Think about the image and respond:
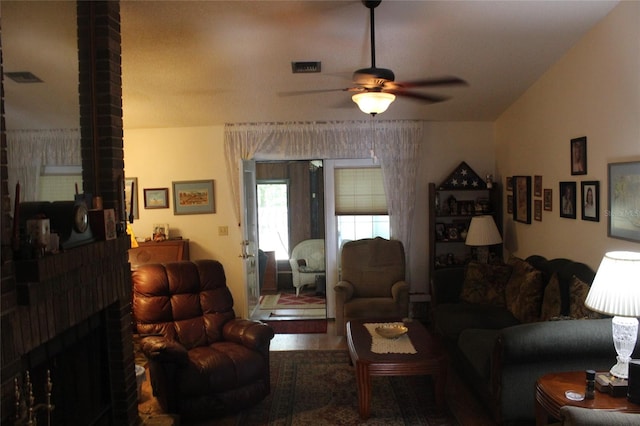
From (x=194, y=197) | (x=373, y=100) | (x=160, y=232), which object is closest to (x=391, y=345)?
(x=373, y=100)

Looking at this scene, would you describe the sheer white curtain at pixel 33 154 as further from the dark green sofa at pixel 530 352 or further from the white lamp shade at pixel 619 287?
the white lamp shade at pixel 619 287

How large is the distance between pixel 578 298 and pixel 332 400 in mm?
1944

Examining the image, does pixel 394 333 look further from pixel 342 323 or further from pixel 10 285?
pixel 10 285

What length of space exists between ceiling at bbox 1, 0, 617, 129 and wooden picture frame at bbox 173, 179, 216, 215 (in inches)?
36.3

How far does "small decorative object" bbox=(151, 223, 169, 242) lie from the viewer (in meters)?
5.61

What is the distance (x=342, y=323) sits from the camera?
5.12 m

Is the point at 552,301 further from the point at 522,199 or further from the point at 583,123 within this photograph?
the point at 522,199

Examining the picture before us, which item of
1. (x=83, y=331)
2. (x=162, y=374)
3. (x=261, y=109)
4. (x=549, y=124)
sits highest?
(x=261, y=109)

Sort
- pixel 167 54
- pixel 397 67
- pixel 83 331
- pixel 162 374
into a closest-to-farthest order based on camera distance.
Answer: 1. pixel 83 331
2. pixel 162 374
3. pixel 167 54
4. pixel 397 67

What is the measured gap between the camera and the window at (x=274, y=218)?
764 cm

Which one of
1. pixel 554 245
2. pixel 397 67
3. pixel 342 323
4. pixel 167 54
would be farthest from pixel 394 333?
pixel 167 54

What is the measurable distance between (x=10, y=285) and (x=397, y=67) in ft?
11.0

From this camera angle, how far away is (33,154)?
82.8 inches

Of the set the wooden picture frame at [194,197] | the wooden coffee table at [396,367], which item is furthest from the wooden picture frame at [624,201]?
the wooden picture frame at [194,197]
